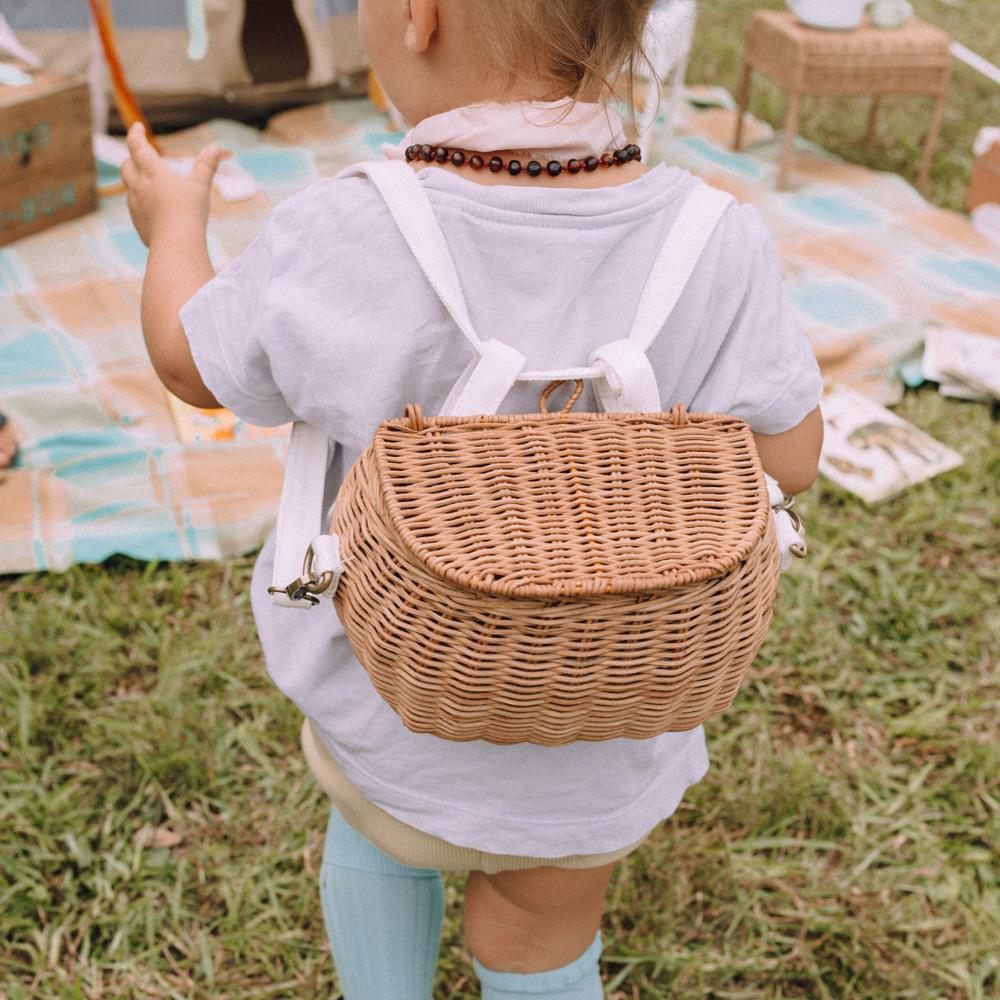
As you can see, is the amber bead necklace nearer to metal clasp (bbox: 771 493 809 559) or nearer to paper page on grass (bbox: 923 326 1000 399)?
metal clasp (bbox: 771 493 809 559)

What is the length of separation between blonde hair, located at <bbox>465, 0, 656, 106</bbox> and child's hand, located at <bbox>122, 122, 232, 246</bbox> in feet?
1.21

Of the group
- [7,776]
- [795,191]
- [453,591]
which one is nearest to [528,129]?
[453,591]

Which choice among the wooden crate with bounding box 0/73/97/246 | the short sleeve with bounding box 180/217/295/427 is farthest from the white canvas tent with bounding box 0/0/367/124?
the short sleeve with bounding box 180/217/295/427

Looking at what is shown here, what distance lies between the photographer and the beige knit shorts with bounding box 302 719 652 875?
4.00 ft

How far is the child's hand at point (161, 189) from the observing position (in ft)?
3.97

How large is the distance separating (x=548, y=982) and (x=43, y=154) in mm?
2932

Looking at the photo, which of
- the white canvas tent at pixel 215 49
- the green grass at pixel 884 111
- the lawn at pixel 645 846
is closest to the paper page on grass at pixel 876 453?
the lawn at pixel 645 846

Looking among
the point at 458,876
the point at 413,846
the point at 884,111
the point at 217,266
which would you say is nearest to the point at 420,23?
the point at 413,846

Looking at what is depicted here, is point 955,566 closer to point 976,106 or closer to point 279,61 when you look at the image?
point 279,61

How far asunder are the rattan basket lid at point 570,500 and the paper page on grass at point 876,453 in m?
1.96

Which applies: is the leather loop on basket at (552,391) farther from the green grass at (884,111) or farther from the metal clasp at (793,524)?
the green grass at (884,111)

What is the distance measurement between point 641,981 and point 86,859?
89 cm

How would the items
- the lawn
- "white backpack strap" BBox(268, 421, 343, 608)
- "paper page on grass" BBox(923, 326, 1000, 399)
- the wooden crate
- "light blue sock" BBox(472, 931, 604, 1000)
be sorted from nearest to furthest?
1. "white backpack strap" BBox(268, 421, 343, 608)
2. "light blue sock" BBox(472, 931, 604, 1000)
3. the lawn
4. "paper page on grass" BBox(923, 326, 1000, 399)
5. the wooden crate

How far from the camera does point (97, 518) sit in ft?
8.22
